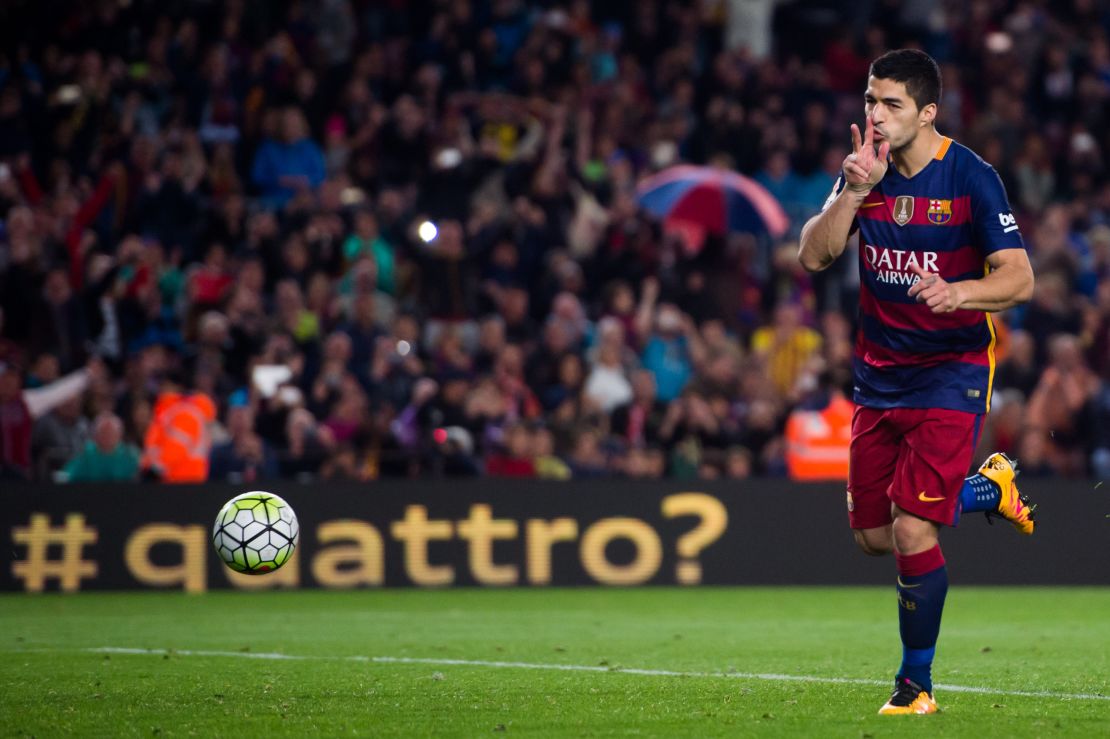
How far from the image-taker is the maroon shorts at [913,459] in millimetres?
6742

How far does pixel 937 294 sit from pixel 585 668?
3301 millimetres

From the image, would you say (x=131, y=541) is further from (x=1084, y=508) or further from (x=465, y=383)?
(x=1084, y=508)

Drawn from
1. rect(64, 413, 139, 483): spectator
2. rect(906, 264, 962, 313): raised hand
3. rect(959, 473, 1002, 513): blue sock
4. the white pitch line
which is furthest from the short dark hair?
rect(64, 413, 139, 483): spectator

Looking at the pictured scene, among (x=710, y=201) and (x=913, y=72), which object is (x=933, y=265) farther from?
(x=710, y=201)

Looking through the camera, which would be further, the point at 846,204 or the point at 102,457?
the point at 102,457

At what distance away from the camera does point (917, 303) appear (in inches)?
270

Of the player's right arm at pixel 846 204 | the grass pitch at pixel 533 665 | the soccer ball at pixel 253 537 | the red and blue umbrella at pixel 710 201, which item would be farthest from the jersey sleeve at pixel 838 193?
the red and blue umbrella at pixel 710 201

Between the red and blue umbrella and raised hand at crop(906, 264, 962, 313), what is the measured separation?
42.4 feet

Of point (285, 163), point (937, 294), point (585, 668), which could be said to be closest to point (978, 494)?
point (937, 294)

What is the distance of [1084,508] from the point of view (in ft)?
51.1

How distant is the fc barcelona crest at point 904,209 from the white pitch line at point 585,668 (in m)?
2.12

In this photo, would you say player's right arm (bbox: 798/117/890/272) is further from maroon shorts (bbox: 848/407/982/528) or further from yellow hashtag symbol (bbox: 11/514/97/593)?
yellow hashtag symbol (bbox: 11/514/97/593)

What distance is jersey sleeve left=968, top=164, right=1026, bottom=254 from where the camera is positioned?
263 inches

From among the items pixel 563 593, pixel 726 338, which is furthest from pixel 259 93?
pixel 563 593
